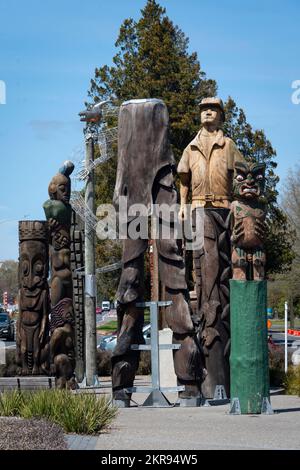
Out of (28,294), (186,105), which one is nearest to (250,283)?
(28,294)

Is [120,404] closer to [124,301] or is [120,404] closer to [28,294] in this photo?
[124,301]

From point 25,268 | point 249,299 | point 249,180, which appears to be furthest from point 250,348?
point 25,268

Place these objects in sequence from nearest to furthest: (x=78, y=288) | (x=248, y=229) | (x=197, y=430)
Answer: (x=197, y=430), (x=248, y=229), (x=78, y=288)

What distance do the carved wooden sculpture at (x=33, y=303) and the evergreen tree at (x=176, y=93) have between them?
1607cm

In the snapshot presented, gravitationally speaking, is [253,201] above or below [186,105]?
below

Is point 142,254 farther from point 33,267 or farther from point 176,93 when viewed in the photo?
point 176,93

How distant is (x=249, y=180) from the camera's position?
1362 cm

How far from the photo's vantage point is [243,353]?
13.3m

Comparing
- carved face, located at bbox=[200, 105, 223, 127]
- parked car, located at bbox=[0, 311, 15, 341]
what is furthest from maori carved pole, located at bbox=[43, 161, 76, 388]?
parked car, located at bbox=[0, 311, 15, 341]

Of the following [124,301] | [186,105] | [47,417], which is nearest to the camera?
[47,417]

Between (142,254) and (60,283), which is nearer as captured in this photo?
(142,254)

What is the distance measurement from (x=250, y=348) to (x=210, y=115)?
217 inches

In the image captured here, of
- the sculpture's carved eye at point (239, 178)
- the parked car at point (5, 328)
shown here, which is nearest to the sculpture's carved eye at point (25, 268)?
the sculpture's carved eye at point (239, 178)
